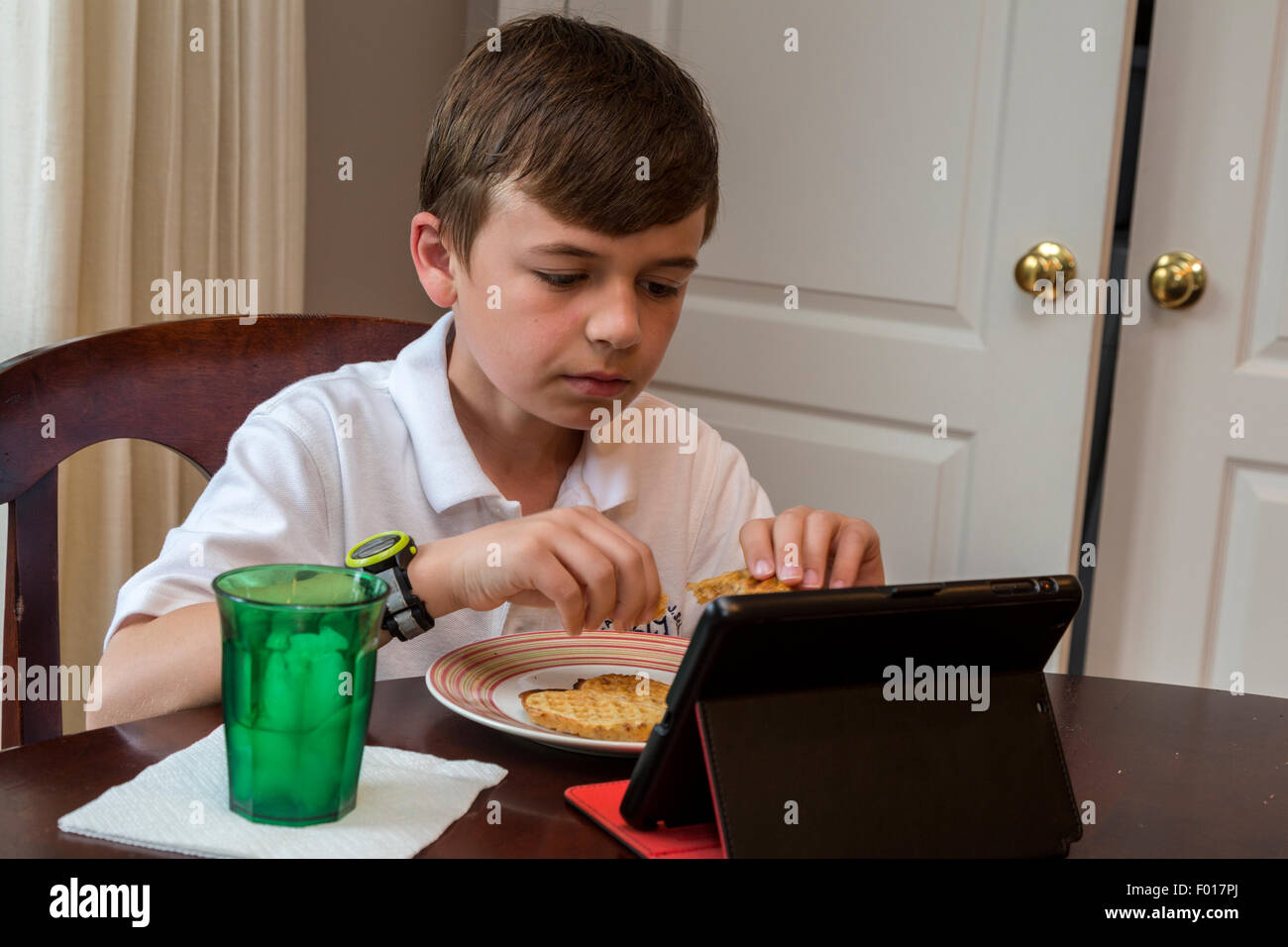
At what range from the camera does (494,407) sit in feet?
4.15

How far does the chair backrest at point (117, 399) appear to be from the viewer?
104 centimetres

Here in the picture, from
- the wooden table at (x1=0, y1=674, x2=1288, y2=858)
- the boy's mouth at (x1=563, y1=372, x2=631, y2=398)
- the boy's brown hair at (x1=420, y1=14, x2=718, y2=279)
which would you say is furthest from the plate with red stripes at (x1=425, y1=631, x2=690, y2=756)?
the boy's brown hair at (x1=420, y1=14, x2=718, y2=279)

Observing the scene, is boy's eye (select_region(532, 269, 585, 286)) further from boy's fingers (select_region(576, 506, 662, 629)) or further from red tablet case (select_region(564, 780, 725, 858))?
red tablet case (select_region(564, 780, 725, 858))

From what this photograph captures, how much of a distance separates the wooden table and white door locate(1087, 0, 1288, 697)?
1.19m

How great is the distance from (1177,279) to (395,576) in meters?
1.55

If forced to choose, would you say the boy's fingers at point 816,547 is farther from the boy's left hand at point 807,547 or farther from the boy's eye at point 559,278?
the boy's eye at point 559,278

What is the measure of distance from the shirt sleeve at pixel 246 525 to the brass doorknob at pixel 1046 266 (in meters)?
1.29

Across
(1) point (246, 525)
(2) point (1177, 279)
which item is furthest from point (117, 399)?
(2) point (1177, 279)

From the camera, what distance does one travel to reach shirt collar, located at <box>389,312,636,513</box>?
1.15 m

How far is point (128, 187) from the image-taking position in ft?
5.44

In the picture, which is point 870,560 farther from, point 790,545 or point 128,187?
point 128,187

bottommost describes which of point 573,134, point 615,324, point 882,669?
point 882,669
